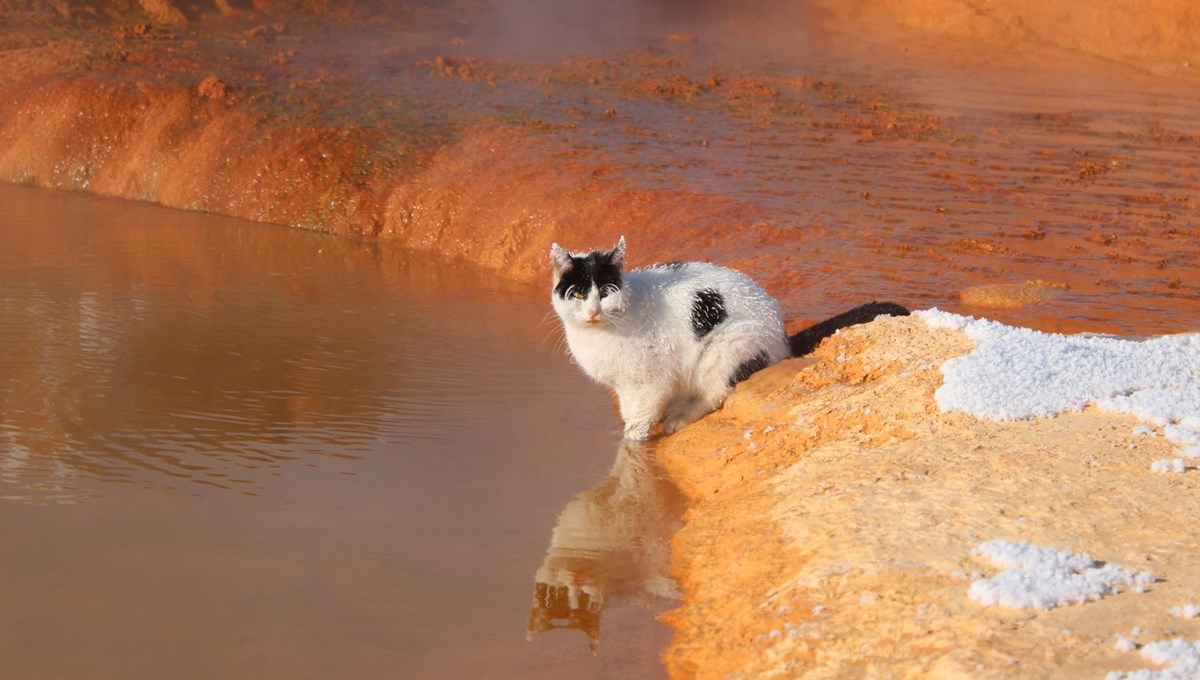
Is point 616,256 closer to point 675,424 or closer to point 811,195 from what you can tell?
point 675,424

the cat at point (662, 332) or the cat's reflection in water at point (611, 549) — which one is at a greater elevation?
the cat at point (662, 332)

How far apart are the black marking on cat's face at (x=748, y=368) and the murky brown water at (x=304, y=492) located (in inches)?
22.5

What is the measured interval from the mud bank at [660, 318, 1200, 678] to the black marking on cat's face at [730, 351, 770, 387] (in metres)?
0.23

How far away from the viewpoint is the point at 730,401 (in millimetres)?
6641

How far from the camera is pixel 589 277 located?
6.36m

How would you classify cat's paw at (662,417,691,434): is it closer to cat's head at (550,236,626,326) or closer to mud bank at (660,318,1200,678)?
mud bank at (660,318,1200,678)

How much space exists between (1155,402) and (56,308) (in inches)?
272

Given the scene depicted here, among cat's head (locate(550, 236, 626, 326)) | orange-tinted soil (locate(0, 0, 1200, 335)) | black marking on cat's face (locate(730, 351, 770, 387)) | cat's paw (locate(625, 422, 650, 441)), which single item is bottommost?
cat's paw (locate(625, 422, 650, 441))

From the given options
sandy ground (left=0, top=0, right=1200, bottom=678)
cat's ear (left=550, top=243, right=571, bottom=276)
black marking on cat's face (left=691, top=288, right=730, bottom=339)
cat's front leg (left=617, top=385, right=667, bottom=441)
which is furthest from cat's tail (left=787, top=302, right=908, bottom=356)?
cat's ear (left=550, top=243, right=571, bottom=276)

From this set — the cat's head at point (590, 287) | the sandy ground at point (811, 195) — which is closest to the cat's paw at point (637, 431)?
the sandy ground at point (811, 195)

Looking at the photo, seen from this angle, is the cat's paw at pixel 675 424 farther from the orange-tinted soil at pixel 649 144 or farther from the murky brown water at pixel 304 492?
the orange-tinted soil at pixel 649 144

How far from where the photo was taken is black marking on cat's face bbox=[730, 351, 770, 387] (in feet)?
21.9

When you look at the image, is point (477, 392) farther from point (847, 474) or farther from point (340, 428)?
point (847, 474)

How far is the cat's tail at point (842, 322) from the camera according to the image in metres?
7.07
